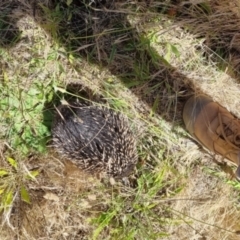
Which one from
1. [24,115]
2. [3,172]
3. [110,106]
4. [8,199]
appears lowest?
[8,199]

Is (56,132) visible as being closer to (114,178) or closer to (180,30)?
(114,178)

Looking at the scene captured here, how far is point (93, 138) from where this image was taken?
2002 millimetres

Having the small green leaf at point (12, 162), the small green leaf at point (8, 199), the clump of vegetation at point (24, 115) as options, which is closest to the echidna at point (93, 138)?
the clump of vegetation at point (24, 115)

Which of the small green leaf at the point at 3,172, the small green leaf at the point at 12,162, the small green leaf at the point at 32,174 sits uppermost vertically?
the small green leaf at the point at 12,162

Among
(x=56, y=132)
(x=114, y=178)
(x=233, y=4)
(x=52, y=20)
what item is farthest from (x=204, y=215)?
(x=52, y=20)

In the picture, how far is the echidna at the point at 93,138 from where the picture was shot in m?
2.00

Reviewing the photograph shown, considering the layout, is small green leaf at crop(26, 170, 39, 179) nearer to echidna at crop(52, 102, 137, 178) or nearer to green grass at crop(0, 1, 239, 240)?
green grass at crop(0, 1, 239, 240)

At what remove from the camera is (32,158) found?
2.20 m

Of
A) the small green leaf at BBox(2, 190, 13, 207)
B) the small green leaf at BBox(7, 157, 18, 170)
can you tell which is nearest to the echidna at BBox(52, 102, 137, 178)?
the small green leaf at BBox(7, 157, 18, 170)

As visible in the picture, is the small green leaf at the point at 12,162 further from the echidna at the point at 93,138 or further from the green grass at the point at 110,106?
the echidna at the point at 93,138

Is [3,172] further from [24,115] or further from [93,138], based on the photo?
[93,138]

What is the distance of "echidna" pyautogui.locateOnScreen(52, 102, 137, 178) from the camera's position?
2.00 metres

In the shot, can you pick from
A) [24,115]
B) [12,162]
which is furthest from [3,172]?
[24,115]

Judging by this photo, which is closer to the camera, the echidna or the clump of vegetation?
the echidna
